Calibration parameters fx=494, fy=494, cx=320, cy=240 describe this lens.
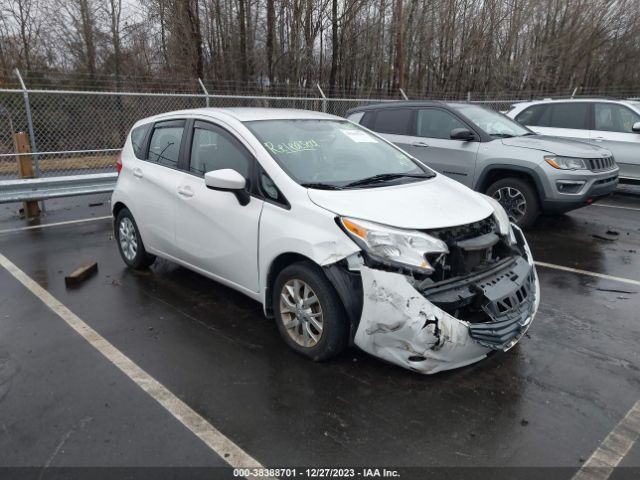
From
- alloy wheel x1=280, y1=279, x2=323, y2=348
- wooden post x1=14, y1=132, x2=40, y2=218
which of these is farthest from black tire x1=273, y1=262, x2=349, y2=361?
wooden post x1=14, y1=132, x2=40, y2=218

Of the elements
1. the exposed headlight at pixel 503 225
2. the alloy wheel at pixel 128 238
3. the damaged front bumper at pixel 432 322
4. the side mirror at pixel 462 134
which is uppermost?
the side mirror at pixel 462 134

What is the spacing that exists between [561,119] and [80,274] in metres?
8.72

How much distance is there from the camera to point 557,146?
22.3 feet

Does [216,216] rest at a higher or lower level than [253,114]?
lower

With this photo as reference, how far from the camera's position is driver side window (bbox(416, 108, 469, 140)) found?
24.2 feet

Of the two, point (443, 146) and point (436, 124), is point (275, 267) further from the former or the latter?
point (436, 124)

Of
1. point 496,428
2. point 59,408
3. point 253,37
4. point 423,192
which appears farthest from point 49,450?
point 253,37

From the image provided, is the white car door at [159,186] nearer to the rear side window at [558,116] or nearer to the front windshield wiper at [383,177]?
the front windshield wiper at [383,177]

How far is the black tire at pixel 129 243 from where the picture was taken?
206 inches

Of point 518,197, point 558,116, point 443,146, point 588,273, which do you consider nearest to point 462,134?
point 443,146

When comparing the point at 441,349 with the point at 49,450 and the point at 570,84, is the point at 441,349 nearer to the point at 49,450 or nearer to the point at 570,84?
the point at 49,450

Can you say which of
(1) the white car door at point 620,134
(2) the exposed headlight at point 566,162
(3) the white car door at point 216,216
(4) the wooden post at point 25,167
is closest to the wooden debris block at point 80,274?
(3) the white car door at point 216,216

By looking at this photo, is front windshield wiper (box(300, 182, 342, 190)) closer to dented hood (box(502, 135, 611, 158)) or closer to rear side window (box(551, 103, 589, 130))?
dented hood (box(502, 135, 611, 158))

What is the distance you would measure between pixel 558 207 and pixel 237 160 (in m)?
4.68
